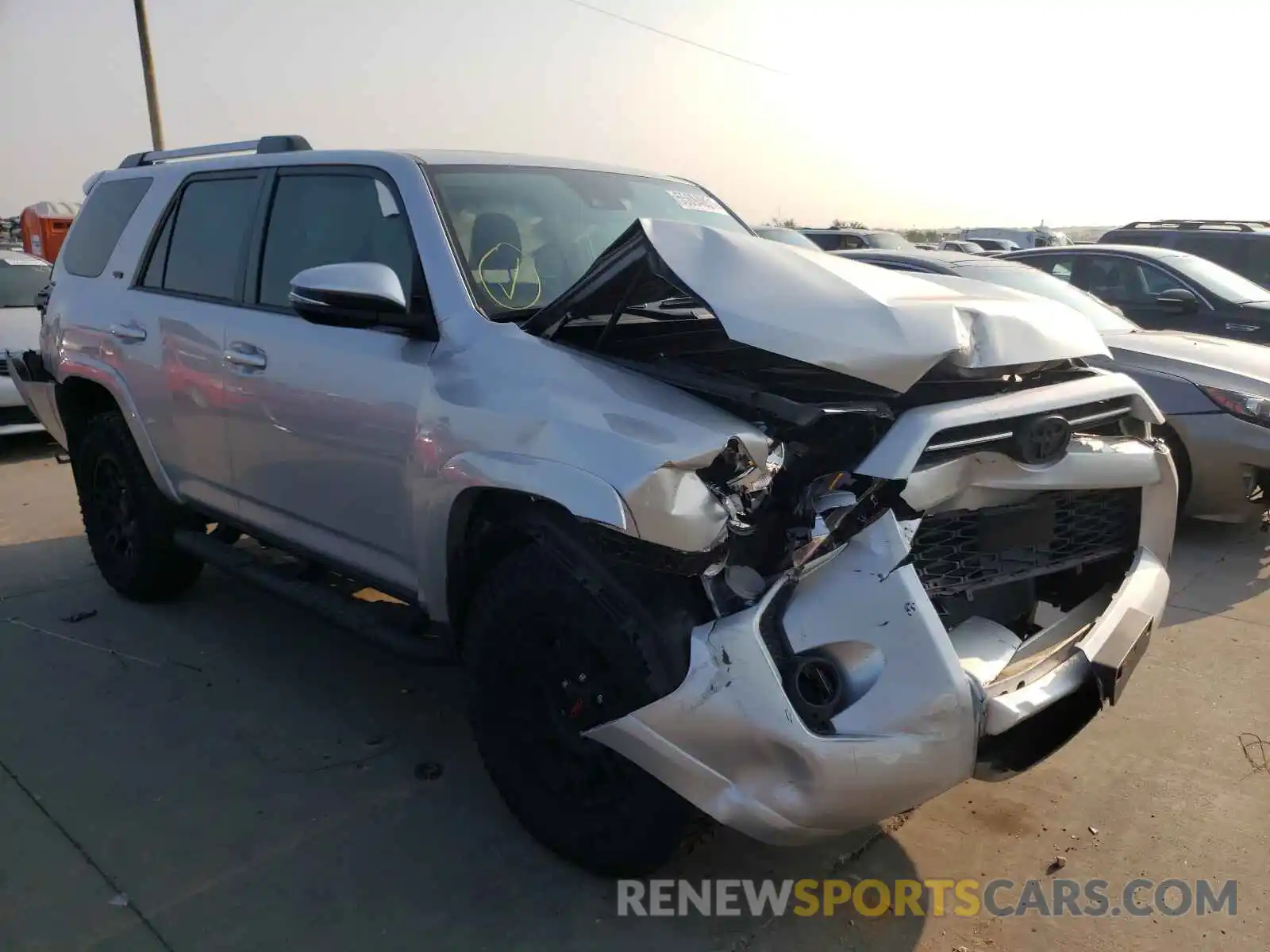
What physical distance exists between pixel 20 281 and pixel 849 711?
9.37 metres

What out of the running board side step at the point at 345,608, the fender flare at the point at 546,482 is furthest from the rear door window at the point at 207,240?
the fender flare at the point at 546,482

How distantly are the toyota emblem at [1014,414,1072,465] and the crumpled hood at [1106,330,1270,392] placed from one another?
12.0 feet

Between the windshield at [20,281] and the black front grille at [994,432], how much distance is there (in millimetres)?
8767

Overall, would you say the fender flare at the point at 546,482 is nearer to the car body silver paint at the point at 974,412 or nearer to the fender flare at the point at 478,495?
the fender flare at the point at 478,495

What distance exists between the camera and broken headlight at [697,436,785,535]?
7.72 feet

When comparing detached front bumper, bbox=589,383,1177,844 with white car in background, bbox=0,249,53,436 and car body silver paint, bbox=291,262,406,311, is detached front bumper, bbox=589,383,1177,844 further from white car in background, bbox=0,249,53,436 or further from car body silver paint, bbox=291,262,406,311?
white car in background, bbox=0,249,53,436

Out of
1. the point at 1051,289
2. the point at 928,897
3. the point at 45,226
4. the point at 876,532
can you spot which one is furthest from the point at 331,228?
the point at 45,226

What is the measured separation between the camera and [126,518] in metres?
4.82

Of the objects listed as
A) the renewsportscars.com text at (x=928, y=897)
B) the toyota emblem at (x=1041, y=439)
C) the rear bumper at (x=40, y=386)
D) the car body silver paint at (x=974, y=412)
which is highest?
the car body silver paint at (x=974, y=412)

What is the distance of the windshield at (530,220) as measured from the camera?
126 inches

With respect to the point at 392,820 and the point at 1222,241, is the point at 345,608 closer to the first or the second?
the point at 392,820

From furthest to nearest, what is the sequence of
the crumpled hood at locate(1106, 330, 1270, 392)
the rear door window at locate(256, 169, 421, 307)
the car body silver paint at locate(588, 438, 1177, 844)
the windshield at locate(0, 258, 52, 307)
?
the windshield at locate(0, 258, 52, 307) < the crumpled hood at locate(1106, 330, 1270, 392) < the rear door window at locate(256, 169, 421, 307) < the car body silver paint at locate(588, 438, 1177, 844)

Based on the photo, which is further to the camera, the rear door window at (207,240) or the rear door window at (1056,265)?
the rear door window at (1056,265)

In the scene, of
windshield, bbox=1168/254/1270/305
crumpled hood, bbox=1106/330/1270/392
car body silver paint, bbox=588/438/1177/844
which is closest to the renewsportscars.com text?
car body silver paint, bbox=588/438/1177/844
